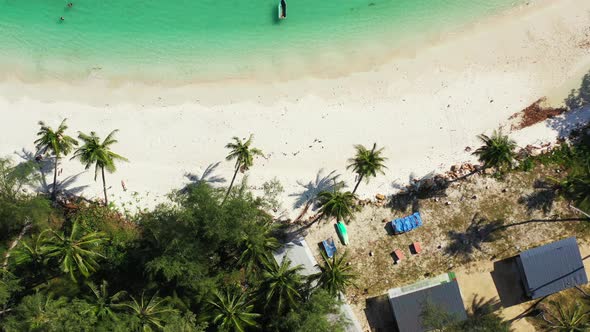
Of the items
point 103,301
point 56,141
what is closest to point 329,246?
point 103,301

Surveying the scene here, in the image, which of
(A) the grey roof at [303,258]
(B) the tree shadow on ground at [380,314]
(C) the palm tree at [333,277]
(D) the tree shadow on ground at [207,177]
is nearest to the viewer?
(C) the palm tree at [333,277]

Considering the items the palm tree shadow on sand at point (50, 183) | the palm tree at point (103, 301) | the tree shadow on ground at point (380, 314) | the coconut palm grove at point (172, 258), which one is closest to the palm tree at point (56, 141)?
the coconut palm grove at point (172, 258)

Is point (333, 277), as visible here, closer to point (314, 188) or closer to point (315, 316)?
point (315, 316)

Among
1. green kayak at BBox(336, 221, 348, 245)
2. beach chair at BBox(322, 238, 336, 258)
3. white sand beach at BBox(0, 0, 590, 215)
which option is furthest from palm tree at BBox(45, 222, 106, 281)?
green kayak at BBox(336, 221, 348, 245)

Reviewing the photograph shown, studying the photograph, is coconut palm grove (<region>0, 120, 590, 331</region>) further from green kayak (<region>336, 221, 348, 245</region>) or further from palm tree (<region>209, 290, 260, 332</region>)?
green kayak (<region>336, 221, 348, 245</region>)

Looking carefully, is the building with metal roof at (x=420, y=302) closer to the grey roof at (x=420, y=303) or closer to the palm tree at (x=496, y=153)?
the grey roof at (x=420, y=303)
